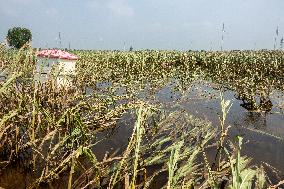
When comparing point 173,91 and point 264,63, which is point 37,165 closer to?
point 173,91

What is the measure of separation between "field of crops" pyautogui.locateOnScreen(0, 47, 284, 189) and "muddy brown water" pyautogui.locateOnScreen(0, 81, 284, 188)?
0.6 inches

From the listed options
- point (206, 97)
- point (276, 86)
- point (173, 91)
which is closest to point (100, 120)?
point (206, 97)

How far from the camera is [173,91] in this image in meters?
7.80

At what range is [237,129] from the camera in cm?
479

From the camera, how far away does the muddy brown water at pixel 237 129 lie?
11.8 feet

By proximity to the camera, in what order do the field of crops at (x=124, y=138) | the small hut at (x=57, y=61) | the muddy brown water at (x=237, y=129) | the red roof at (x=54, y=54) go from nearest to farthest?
the field of crops at (x=124, y=138) → the muddy brown water at (x=237, y=129) → the red roof at (x=54, y=54) → the small hut at (x=57, y=61)

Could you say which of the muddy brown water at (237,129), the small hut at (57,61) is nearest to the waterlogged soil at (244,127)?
the muddy brown water at (237,129)

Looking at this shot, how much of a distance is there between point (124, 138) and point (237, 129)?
1.61 metres

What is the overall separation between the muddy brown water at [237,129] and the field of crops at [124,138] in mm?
14

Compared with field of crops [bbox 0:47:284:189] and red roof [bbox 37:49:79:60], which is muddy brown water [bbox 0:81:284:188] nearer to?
field of crops [bbox 0:47:284:189]

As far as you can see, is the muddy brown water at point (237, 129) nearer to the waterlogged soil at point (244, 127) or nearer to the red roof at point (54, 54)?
the waterlogged soil at point (244, 127)

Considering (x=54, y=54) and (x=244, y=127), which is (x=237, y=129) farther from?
(x=54, y=54)

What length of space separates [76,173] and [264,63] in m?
11.8

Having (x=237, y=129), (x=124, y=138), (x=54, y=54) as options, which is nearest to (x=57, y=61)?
(x=54, y=54)
